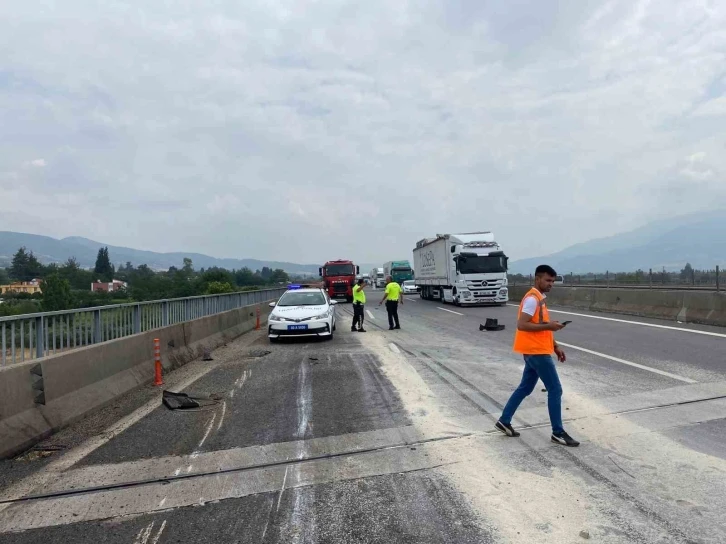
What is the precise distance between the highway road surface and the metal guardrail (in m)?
1.10

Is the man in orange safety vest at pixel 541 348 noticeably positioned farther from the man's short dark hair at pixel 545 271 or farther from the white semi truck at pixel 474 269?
the white semi truck at pixel 474 269

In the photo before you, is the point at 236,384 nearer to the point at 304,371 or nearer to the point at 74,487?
the point at 304,371

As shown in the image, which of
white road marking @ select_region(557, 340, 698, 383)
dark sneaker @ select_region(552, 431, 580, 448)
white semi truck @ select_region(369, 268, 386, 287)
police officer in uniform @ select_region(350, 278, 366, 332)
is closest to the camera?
dark sneaker @ select_region(552, 431, 580, 448)

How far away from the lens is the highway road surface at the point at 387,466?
12.0 ft

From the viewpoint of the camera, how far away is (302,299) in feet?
52.9

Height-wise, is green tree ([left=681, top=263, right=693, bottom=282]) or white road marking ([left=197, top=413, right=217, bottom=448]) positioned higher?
green tree ([left=681, top=263, right=693, bottom=282])

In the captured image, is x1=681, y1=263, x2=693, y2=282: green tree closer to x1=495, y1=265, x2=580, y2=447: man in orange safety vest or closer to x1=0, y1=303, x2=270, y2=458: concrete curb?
x1=0, y1=303, x2=270, y2=458: concrete curb

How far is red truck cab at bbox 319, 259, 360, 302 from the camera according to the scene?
3912 cm

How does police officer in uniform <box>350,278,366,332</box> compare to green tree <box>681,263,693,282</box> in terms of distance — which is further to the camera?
green tree <box>681,263,693,282</box>

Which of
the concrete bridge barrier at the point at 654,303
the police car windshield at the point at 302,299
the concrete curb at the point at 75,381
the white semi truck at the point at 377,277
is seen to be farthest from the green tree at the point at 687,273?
the white semi truck at the point at 377,277

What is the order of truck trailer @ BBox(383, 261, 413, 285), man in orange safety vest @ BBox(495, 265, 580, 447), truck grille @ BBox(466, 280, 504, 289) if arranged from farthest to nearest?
truck trailer @ BBox(383, 261, 413, 285)
truck grille @ BBox(466, 280, 504, 289)
man in orange safety vest @ BBox(495, 265, 580, 447)

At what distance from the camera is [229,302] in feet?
62.0

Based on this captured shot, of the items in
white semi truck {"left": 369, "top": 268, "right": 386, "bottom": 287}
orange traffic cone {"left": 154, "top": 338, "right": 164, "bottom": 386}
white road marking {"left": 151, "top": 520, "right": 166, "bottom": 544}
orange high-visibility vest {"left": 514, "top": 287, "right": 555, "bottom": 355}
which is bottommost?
white road marking {"left": 151, "top": 520, "right": 166, "bottom": 544}

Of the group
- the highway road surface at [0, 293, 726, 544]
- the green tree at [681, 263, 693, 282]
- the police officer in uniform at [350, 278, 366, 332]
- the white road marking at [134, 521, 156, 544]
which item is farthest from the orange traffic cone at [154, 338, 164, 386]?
the green tree at [681, 263, 693, 282]
